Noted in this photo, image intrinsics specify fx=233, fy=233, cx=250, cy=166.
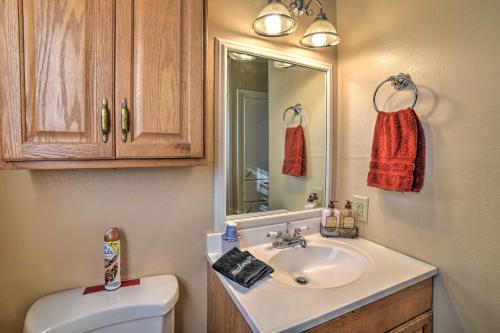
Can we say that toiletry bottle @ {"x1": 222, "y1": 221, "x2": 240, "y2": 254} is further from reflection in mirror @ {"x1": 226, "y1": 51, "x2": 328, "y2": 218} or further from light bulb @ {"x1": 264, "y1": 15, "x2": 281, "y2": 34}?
light bulb @ {"x1": 264, "y1": 15, "x2": 281, "y2": 34}

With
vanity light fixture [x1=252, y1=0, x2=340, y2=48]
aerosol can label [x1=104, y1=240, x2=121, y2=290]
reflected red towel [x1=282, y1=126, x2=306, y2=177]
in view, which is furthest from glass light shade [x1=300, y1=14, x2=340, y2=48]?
aerosol can label [x1=104, y1=240, x2=121, y2=290]

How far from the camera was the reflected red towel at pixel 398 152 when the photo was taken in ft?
3.20

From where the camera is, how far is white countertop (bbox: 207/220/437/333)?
2.11 feet

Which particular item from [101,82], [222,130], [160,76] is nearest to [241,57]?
[222,130]

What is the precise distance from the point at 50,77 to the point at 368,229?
144 cm

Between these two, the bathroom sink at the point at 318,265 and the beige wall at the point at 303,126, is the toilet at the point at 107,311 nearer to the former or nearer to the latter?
the bathroom sink at the point at 318,265

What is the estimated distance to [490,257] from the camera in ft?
2.65

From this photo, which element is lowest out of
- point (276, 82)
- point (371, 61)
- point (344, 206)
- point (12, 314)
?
point (12, 314)

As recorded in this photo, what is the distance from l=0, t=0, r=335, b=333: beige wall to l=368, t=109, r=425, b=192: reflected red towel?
747 mm

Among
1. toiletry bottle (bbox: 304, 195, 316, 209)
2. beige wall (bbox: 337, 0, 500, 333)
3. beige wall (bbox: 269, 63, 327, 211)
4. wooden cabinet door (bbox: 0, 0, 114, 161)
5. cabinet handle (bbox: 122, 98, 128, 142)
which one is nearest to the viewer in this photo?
wooden cabinet door (bbox: 0, 0, 114, 161)

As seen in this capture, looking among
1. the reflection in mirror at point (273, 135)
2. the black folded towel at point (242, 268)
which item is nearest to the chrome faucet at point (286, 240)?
the reflection in mirror at point (273, 135)

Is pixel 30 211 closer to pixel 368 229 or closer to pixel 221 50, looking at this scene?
pixel 221 50

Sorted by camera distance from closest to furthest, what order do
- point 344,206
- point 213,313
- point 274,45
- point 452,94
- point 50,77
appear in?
point 50,77 → point 452,94 → point 213,313 → point 274,45 → point 344,206

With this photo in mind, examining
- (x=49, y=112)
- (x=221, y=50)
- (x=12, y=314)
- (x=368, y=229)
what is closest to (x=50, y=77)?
(x=49, y=112)
